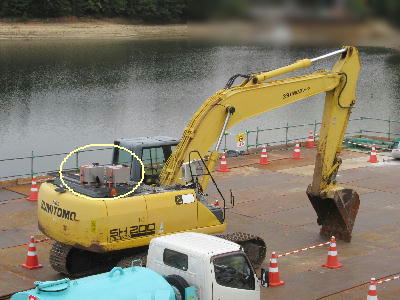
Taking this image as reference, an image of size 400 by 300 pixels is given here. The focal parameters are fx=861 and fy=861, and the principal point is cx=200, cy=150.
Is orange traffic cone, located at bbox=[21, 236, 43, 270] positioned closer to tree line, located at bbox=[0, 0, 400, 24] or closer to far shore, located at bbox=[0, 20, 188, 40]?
tree line, located at bbox=[0, 0, 400, 24]

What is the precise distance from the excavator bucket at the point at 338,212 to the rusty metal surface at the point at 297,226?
1.16 ft

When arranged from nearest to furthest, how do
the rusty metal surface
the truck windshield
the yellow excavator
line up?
the truck windshield, the yellow excavator, the rusty metal surface

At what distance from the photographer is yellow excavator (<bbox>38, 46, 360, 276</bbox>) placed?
17016 millimetres

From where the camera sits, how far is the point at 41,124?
50.5 meters

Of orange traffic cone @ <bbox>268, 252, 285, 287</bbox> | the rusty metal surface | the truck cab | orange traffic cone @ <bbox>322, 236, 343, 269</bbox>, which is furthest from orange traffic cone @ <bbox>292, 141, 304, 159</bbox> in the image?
the truck cab

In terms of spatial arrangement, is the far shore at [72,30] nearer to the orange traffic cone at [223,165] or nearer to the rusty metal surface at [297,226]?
the orange traffic cone at [223,165]

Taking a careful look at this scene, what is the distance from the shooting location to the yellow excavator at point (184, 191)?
17016 millimetres

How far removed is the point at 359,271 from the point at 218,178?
35.6 ft

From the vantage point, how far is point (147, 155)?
20.6 metres

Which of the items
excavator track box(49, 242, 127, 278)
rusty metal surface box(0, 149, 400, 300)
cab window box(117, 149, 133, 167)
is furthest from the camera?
cab window box(117, 149, 133, 167)

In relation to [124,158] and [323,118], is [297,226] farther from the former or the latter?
→ [124,158]

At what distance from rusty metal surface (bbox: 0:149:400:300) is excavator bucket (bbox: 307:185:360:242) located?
353 millimetres

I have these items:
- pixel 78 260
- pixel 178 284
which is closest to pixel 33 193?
pixel 78 260

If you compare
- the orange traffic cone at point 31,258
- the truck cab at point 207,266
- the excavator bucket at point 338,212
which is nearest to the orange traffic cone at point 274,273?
the truck cab at point 207,266
